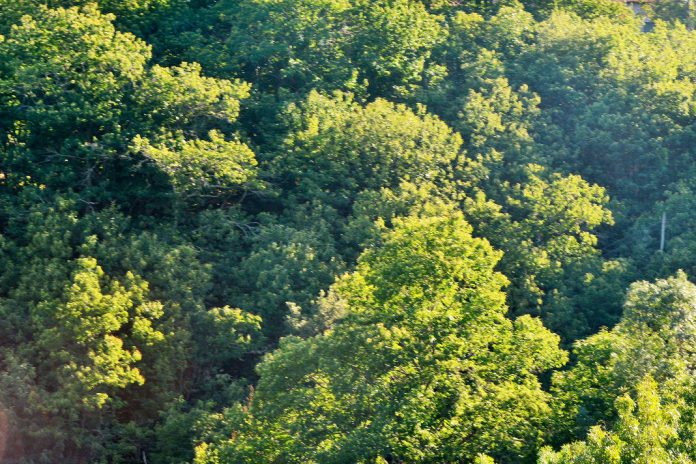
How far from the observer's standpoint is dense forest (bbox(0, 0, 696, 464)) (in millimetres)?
34000

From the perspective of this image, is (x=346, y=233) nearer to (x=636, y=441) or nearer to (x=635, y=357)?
(x=635, y=357)

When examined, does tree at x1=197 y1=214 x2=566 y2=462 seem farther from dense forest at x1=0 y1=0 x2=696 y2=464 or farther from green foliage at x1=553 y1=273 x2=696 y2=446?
green foliage at x1=553 y1=273 x2=696 y2=446

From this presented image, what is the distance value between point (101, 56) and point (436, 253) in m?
16.1

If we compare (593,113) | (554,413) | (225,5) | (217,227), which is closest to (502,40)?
(593,113)

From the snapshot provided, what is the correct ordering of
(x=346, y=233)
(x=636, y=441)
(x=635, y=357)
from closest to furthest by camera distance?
(x=636, y=441) → (x=635, y=357) → (x=346, y=233)

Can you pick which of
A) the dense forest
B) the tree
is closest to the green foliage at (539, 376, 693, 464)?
the dense forest

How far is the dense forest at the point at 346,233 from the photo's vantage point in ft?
112

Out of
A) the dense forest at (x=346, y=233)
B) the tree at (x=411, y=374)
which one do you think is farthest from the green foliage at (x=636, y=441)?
the tree at (x=411, y=374)

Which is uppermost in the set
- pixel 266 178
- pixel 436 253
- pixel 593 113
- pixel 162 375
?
pixel 593 113

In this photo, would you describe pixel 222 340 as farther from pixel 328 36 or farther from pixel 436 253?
pixel 328 36

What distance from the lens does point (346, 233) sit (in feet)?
146

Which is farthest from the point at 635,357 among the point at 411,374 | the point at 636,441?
the point at 411,374

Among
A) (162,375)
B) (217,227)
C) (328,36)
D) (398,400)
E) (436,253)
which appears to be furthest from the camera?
(328,36)

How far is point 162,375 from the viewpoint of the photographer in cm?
4069
